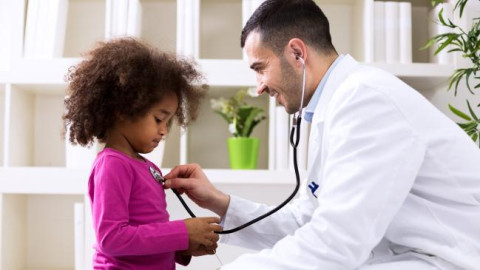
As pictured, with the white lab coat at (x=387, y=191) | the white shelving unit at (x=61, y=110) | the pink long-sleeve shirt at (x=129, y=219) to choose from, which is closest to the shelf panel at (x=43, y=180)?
the white shelving unit at (x=61, y=110)

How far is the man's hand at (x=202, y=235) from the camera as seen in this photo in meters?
1.40

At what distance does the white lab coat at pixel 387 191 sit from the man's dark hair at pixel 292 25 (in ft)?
0.82

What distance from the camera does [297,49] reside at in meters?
1.49

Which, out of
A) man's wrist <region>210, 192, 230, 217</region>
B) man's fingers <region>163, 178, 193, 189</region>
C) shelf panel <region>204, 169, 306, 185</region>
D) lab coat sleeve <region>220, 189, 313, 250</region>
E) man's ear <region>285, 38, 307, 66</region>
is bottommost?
lab coat sleeve <region>220, 189, 313, 250</region>

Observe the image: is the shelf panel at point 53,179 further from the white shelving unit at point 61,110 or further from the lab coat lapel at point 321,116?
the lab coat lapel at point 321,116

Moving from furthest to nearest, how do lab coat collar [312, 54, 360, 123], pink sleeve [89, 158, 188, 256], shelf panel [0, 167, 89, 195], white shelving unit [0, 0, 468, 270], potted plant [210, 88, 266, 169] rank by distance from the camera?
white shelving unit [0, 0, 468, 270] → potted plant [210, 88, 266, 169] → shelf panel [0, 167, 89, 195] → lab coat collar [312, 54, 360, 123] → pink sleeve [89, 158, 188, 256]

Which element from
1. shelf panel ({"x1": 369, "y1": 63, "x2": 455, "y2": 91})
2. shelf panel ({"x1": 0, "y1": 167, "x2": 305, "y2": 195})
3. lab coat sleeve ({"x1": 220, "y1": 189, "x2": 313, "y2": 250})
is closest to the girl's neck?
lab coat sleeve ({"x1": 220, "y1": 189, "x2": 313, "y2": 250})

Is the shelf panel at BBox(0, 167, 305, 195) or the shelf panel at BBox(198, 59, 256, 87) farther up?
the shelf panel at BBox(198, 59, 256, 87)

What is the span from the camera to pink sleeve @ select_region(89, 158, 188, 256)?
1301 mm

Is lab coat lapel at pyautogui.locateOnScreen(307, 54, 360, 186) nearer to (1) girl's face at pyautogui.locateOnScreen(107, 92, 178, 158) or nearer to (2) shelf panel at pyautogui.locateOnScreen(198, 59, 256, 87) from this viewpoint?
(1) girl's face at pyautogui.locateOnScreen(107, 92, 178, 158)

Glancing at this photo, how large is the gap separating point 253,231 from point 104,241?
1.63ft

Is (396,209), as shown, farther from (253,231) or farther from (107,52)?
(107,52)

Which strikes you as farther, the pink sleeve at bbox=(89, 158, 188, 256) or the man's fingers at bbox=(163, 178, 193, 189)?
the man's fingers at bbox=(163, 178, 193, 189)

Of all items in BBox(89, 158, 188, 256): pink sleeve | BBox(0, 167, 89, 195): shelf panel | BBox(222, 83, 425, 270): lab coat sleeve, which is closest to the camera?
BBox(222, 83, 425, 270): lab coat sleeve
